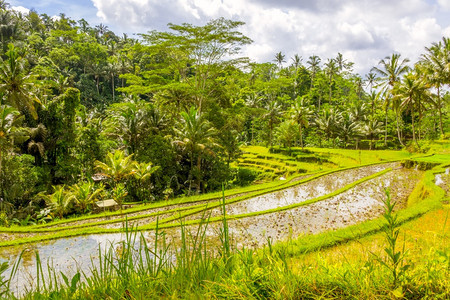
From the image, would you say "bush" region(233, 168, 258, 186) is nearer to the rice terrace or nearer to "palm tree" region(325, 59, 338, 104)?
the rice terrace

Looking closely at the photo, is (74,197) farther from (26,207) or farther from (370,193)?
(370,193)

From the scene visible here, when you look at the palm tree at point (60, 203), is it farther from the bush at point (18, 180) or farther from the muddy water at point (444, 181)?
the muddy water at point (444, 181)

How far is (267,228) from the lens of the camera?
814cm

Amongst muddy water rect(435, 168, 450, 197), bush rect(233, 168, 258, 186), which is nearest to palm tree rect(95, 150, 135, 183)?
bush rect(233, 168, 258, 186)

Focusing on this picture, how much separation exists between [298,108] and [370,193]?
16.9 metres

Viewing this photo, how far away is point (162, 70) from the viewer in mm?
18531

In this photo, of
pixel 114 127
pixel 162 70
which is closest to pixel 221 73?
pixel 162 70

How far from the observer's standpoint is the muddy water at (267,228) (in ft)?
21.7

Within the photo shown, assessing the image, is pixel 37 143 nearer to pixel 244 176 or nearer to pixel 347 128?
pixel 244 176

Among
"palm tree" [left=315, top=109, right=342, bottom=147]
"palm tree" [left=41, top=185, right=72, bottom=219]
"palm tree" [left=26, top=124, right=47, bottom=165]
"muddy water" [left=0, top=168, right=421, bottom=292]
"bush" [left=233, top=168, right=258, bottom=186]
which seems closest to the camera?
"muddy water" [left=0, top=168, right=421, bottom=292]

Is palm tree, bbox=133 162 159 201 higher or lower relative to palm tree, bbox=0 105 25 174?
lower

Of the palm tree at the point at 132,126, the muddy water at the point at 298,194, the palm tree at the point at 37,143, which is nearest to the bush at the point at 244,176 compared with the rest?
the muddy water at the point at 298,194

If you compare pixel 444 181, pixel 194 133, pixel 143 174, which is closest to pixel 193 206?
pixel 143 174

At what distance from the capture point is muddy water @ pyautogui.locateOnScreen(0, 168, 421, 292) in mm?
6605
